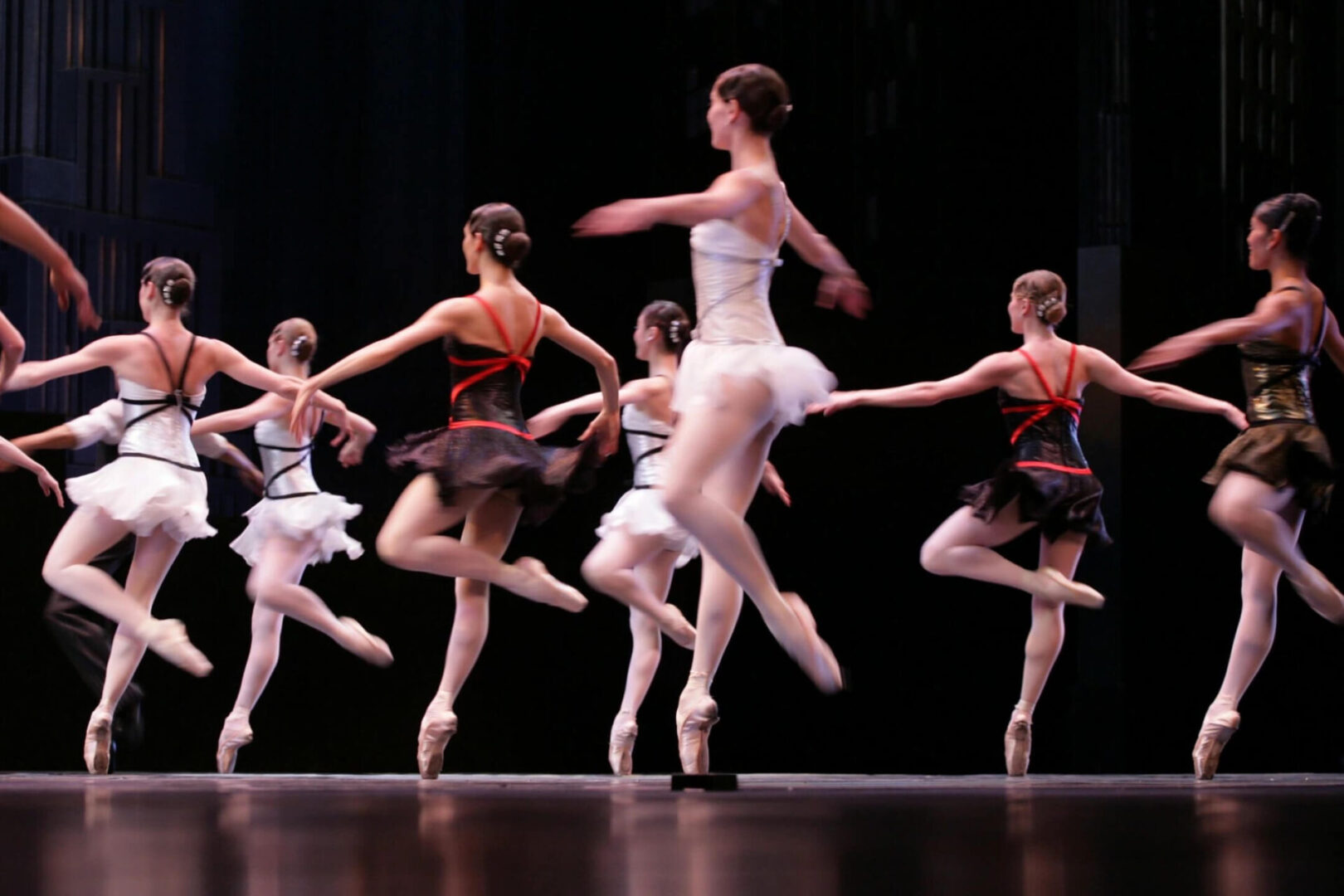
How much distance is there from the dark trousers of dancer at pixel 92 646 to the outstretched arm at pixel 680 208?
10.7 feet

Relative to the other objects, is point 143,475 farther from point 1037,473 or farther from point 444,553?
point 1037,473

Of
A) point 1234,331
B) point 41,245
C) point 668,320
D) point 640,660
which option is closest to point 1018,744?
point 640,660

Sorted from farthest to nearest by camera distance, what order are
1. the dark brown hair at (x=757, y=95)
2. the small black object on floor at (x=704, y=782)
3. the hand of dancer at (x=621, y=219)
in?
1. the small black object on floor at (x=704, y=782)
2. the dark brown hair at (x=757, y=95)
3. the hand of dancer at (x=621, y=219)

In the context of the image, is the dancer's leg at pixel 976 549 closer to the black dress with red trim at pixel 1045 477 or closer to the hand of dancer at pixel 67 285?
the black dress with red trim at pixel 1045 477

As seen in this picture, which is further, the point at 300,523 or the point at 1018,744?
the point at 300,523

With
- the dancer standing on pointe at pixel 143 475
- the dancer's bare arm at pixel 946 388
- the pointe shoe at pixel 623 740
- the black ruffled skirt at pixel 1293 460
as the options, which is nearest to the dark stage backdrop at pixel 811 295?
the dancer standing on pointe at pixel 143 475

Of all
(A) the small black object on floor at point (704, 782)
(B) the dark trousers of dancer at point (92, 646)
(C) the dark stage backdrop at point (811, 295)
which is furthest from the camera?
(C) the dark stage backdrop at point (811, 295)

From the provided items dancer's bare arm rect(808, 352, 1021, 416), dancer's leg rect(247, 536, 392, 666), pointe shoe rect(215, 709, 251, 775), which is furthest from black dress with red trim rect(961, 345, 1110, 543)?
pointe shoe rect(215, 709, 251, 775)

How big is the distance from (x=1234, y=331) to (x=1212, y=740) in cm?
134

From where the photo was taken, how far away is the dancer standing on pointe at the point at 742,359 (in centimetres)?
401

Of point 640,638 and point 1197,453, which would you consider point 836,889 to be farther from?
point 1197,453

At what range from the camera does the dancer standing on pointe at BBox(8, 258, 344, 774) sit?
5.47 m

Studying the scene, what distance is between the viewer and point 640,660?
5977mm

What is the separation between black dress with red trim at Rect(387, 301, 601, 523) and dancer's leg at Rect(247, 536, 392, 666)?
110 cm
